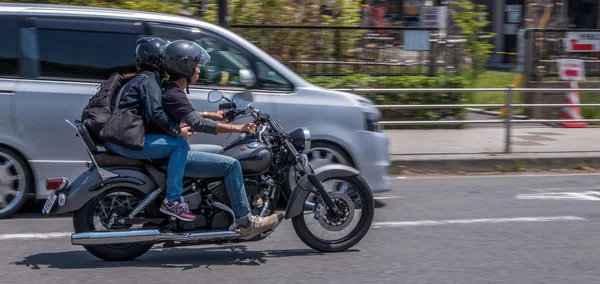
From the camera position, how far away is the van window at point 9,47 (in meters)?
7.23

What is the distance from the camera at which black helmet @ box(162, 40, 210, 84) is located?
18.4 ft

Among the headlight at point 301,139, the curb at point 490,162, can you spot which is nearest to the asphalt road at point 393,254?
the headlight at point 301,139

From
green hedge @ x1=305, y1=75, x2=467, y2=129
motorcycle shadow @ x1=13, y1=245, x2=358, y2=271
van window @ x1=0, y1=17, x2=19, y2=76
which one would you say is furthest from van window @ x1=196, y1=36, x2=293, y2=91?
green hedge @ x1=305, y1=75, x2=467, y2=129

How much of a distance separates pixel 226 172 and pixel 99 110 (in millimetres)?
998

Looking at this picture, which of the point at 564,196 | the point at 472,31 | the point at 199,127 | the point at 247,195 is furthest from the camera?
the point at 472,31

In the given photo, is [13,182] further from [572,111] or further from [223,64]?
[572,111]

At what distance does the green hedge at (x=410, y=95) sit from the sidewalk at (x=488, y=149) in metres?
0.40

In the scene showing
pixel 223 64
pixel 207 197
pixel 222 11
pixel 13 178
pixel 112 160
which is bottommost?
pixel 13 178

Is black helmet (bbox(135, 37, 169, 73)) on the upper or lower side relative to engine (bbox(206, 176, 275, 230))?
upper

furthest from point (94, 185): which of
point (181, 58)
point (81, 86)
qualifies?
point (81, 86)

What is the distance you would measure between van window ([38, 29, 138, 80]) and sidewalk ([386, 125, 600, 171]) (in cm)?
438

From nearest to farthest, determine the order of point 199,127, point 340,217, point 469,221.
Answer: point 199,127 → point 340,217 → point 469,221

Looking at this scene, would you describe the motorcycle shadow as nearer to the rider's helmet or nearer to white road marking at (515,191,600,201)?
the rider's helmet

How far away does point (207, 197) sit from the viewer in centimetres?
582
